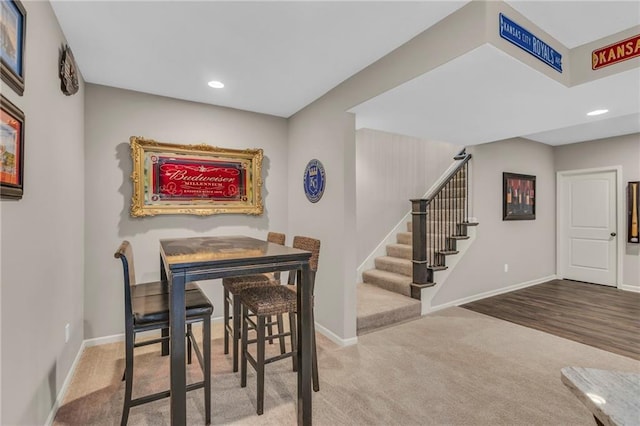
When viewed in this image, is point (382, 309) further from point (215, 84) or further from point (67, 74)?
point (67, 74)

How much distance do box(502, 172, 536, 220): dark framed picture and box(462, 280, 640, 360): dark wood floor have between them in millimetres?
1230

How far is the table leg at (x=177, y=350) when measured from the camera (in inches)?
57.7

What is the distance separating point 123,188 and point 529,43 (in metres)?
3.59

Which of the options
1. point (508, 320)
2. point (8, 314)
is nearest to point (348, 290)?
point (508, 320)

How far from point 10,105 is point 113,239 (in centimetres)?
193

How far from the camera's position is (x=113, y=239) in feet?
9.62

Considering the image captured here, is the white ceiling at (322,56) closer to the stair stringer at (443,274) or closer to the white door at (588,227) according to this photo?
the stair stringer at (443,274)

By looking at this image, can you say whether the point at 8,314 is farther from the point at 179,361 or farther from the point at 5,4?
the point at 5,4

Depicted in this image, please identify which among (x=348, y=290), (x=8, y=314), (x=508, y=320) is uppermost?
(x=8, y=314)

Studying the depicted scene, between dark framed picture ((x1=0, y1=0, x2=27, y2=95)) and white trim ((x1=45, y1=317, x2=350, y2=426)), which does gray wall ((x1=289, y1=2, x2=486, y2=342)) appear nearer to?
white trim ((x1=45, y1=317, x2=350, y2=426))

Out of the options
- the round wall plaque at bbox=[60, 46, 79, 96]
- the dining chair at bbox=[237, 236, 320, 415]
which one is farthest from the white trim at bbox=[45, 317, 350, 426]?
the round wall plaque at bbox=[60, 46, 79, 96]

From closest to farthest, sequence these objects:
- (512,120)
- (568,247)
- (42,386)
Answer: (42,386) < (512,120) < (568,247)

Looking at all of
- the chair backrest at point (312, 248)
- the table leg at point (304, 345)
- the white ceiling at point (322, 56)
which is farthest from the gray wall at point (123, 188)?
the table leg at point (304, 345)

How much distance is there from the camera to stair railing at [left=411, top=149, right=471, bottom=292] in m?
3.76
